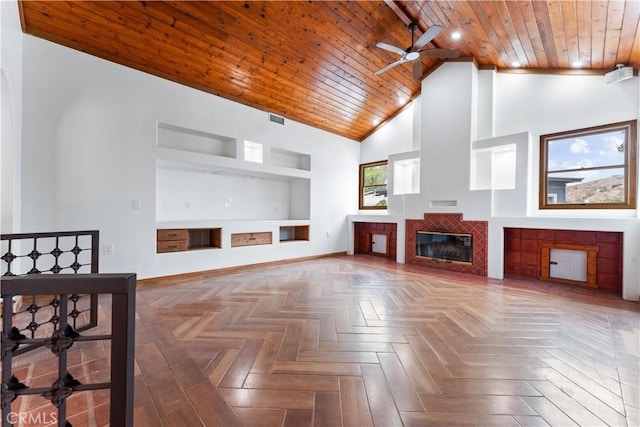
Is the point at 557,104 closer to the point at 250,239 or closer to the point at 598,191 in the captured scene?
the point at 598,191

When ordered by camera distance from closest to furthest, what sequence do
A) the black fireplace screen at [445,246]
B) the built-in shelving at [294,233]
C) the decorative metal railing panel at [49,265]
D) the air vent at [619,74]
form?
1. the decorative metal railing panel at [49,265]
2. the air vent at [619,74]
3. the black fireplace screen at [445,246]
4. the built-in shelving at [294,233]

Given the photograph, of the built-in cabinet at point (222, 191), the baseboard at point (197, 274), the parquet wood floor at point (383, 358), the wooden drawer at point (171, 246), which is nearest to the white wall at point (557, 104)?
the parquet wood floor at point (383, 358)

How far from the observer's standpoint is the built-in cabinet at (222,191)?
3.92 metres

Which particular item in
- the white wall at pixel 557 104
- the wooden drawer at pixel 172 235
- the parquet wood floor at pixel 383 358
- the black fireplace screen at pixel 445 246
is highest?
the white wall at pixel 557 104

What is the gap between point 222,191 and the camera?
480cm

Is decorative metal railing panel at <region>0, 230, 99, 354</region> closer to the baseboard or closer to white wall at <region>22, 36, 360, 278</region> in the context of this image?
white wall at <region>22, 36, 360, 278</region>

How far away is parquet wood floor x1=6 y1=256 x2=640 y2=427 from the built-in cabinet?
1.22 m

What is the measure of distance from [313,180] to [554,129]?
13.0 ft

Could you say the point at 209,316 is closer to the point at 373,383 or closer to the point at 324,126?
the point at 373,383

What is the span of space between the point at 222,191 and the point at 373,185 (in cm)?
336

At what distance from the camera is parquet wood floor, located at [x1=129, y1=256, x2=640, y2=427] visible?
4.34 ft

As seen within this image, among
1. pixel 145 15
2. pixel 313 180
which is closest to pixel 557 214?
pixel 313 180

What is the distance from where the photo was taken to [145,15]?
2904 mm

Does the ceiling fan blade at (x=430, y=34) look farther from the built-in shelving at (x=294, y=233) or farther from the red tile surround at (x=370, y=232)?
the built-in shelving at (x=294, y=233)
